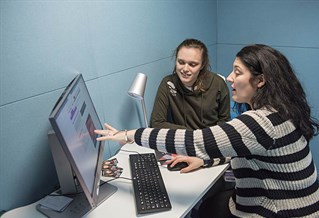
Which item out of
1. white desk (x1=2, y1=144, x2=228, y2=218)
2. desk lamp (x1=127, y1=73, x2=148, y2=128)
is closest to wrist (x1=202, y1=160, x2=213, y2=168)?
white desk (x1=2, y1=144, x2=228, y2=218)

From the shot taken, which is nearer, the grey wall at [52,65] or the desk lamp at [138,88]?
the grey wall at [52,65]

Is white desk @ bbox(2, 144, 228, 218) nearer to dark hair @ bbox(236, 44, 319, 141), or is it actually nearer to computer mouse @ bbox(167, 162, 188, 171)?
computer mouse @ bbox(167, 162, 188, 171)

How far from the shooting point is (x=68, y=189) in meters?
1.30

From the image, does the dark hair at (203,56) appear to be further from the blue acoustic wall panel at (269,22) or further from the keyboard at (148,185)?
the blue acoustic wall panel at (269,22)

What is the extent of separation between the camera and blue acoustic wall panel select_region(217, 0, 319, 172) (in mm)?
2338

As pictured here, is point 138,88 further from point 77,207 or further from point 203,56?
point 77,207

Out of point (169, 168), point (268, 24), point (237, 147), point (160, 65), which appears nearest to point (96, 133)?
point (169, 168)

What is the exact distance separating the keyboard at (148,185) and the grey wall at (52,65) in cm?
31

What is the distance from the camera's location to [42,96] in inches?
51.7

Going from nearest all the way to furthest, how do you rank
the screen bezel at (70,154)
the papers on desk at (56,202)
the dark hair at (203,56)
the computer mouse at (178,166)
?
1. the screen bezel at (70,154)
2. the papers on desk at (56,202)
3. the computer mouse at (178,166)
4. the dark hair at (203,56)

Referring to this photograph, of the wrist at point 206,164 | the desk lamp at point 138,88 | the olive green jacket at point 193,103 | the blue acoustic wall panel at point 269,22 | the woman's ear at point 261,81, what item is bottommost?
the wrist at point 206,164

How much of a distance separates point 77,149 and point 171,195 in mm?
472

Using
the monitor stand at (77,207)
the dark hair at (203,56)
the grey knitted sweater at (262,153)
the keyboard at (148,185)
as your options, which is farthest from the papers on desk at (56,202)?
the dark hair at (203,56)

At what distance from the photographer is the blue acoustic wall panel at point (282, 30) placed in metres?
2.34
